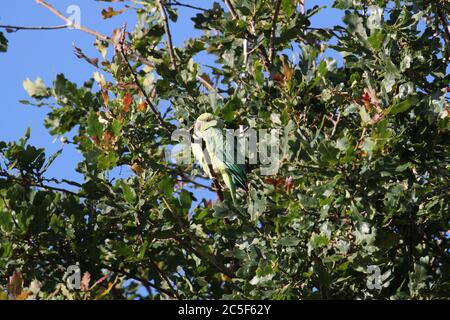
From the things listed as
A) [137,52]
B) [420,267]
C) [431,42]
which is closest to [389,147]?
[420,267]

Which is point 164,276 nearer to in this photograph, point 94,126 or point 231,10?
point 94,126

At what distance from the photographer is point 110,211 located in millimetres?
5121

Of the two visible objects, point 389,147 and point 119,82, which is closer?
point 389,147

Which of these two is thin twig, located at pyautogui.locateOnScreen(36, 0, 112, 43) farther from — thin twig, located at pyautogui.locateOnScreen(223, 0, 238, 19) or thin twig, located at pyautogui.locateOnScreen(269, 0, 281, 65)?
thin twig, located at pyautogui.locateOnScreen(269, 0, 281, 65)

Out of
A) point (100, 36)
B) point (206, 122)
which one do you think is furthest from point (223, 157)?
point (100, 36)

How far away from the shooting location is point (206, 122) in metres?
5.22

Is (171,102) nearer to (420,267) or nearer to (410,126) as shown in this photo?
(410,126)

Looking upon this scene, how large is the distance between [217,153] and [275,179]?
919 millimetres

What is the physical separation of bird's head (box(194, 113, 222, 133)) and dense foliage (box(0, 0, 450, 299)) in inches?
2.5

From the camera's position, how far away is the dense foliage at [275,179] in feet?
14.8

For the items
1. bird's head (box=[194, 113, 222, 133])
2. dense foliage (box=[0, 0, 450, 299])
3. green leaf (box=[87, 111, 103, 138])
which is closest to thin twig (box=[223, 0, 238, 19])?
dense foliage (box=[0, 0, 450, 299])

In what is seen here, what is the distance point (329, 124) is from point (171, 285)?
1.34 m

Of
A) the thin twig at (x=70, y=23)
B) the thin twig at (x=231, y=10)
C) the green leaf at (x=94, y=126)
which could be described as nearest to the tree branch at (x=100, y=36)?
the thin twig at (x=70, y=23)

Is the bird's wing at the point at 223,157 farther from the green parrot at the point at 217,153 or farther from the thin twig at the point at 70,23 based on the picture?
the thin twig at the point at 70,23
